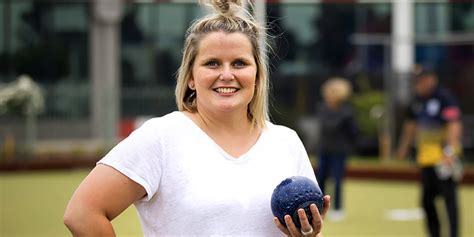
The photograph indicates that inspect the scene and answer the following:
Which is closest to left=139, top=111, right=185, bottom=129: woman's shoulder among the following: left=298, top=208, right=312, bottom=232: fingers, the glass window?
left=298, top=208, right=312, bottom=232: fingers

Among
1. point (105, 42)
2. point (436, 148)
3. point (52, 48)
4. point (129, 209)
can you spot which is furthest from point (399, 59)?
point (436, 148)

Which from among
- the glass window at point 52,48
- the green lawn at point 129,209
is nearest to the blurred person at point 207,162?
the green lawn at point 129,209

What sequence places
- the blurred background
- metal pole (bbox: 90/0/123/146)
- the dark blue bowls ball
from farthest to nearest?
metal pole (bbox: 90/0/123/146) → the blurred background → the dark blue bowls ball

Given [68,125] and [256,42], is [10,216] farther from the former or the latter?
[68,125]

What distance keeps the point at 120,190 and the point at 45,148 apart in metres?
22.2

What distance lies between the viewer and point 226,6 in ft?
11.8

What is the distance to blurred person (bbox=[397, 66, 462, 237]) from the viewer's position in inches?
394

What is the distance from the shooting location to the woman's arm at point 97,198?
3354 mm

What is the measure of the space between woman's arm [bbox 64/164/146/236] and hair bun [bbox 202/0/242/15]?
2.17 feet

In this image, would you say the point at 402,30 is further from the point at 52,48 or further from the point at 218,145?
the point at 218,145

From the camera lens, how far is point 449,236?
1020 centimetres

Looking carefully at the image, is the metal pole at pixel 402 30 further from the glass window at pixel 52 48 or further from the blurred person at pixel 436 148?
the blurred person at pixel 436 148

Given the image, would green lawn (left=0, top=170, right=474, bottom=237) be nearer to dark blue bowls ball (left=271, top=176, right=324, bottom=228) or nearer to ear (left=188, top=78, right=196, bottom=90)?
ear (left=188, top=78, right=196, bottom=90)

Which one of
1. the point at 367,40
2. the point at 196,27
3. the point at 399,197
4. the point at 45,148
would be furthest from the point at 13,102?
the point at 196,27
